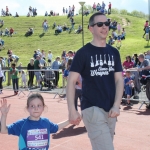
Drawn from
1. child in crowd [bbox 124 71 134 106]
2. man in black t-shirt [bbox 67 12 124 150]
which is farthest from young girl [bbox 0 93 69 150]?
child in crowd [bbox 124 71 134 106]

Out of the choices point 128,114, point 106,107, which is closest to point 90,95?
point 106,107

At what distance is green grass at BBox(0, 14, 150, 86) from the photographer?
37.1 meters

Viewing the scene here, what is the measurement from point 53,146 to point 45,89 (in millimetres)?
10230

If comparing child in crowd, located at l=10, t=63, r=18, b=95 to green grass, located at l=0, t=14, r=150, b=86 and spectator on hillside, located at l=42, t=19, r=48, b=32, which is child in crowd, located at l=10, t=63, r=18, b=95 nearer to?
green grass, located at l=0, t=14, r=150, b=86

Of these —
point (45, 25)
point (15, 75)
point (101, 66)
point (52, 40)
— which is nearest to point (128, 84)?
point (15, 75)

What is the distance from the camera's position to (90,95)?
377 centimetres

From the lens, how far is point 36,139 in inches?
144

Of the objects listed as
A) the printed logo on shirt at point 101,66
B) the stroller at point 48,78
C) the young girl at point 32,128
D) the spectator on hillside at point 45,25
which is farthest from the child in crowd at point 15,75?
the spectator on hillside at point 45,25

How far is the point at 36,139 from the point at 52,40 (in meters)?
43.6

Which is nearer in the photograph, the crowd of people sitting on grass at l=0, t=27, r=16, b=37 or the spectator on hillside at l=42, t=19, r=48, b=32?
the spectator on hillside at l=42, t=19, r=48, b=32

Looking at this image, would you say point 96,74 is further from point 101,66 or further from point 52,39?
point 52,39

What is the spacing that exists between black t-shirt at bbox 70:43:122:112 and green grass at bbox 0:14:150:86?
28.7 m

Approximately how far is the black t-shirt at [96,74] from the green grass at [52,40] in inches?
1129

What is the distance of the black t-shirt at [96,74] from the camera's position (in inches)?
147
